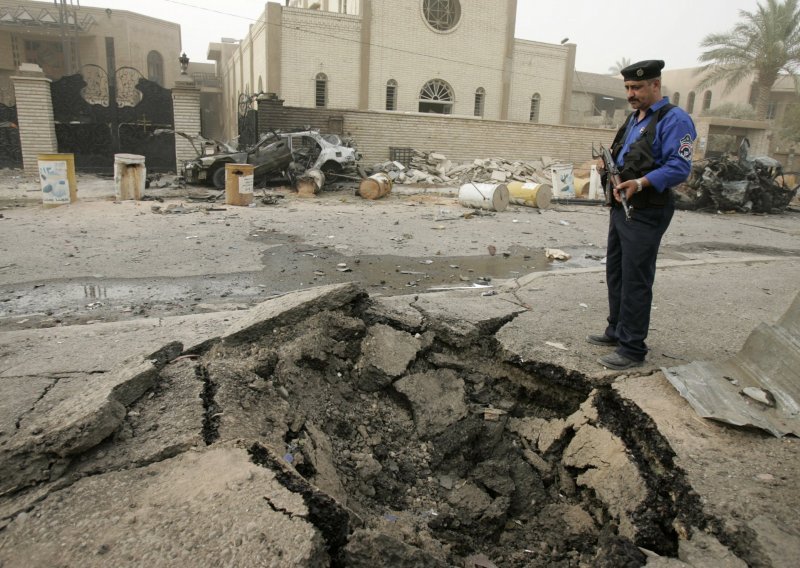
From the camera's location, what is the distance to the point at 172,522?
5.72 ft

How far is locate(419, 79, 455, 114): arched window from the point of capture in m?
26.3

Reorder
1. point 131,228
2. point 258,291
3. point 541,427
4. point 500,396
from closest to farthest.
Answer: point 541,427, point 500,396, point 258,291, point 131,228

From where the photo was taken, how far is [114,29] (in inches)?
1320

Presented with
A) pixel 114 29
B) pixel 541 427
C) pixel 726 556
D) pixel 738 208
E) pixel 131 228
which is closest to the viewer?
pixel 726 556

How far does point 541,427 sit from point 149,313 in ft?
11.2

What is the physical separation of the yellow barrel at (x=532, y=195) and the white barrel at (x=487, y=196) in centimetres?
85

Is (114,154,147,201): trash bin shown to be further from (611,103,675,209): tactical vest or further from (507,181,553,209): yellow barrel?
(611,103,675,209): tactical vest

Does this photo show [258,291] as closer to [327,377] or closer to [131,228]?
[327,377]

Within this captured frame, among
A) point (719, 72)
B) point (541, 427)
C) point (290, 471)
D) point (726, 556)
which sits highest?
point (719, 72)

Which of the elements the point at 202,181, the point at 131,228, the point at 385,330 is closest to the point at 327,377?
the point at 385,330

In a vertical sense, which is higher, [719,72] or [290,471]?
[719,72]

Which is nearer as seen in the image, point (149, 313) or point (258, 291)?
point (149, 313)

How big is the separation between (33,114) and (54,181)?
290 inches

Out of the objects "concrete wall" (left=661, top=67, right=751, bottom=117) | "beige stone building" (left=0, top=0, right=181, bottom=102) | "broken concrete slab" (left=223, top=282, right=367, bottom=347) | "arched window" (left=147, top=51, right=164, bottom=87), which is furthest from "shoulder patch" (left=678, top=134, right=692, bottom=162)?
"concrete wall" (left=661, top=67, right=751, bottom=117)
